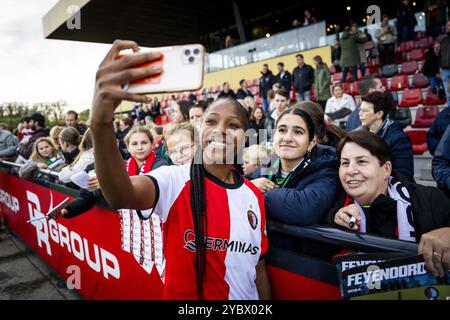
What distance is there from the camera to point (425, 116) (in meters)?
7.07

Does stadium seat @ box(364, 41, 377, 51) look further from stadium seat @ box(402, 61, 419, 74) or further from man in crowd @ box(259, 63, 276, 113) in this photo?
man in crowd @ box(259, 63, 276, 113)

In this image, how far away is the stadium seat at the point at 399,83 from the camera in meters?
8.84

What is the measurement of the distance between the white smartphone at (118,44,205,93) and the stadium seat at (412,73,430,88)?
9170 mm

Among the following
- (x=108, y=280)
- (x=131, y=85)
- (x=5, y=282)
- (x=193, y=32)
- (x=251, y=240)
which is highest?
(x=193, y=32)

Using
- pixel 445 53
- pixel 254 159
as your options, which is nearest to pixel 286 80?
pixel 445 53

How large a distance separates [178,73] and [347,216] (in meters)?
0.95

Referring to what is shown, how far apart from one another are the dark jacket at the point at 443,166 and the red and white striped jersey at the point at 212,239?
Result: 191 centimetres

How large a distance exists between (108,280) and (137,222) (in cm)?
80

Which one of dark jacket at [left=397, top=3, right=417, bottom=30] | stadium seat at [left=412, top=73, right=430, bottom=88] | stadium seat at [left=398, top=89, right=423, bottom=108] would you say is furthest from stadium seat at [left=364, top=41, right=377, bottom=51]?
stadium seat at [left=398, top=89, right=423, bottom=108]

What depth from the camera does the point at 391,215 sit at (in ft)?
4.59

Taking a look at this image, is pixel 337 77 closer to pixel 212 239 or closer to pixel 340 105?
pixel 340 105

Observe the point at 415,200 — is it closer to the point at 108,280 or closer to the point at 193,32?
the point at 108,280

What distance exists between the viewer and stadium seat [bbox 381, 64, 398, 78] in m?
9.38
